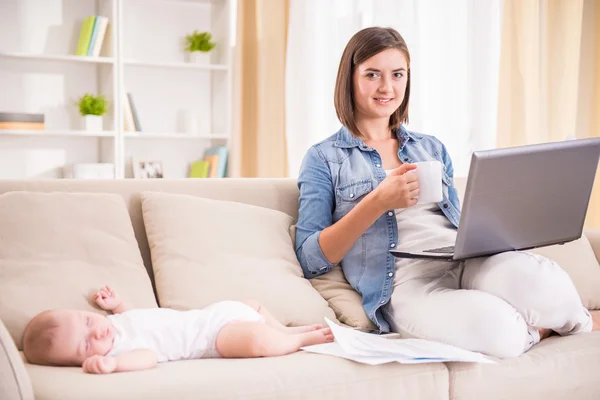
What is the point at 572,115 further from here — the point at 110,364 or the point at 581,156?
the point at 110,364

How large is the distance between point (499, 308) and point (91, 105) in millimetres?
3135

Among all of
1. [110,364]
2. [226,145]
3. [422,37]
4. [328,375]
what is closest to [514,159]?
[328,375]

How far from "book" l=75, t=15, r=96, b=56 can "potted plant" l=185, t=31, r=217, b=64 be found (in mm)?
602

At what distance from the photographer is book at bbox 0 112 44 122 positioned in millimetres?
3959

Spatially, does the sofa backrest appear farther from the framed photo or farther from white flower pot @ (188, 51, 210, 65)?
white flower pot @ (188, 51, 210, 65)

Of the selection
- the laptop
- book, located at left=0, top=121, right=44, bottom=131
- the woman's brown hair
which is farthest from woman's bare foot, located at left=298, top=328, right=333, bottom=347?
book, located at left=0, top=121, right=44, bottom=131

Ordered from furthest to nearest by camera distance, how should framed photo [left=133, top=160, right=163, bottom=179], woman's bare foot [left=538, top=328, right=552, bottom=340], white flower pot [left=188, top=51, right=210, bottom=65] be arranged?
1. white flower pot [left=188, top=51, right=210, bottom=65]
2. framed photo [left=133, top=160, right=163, bottom=179]
3. woman's bare foot [left=538, top=328, right=552, bottom=340]

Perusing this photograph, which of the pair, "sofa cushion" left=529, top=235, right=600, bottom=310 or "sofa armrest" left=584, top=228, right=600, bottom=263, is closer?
"sofa cushion" left=529, top=235, right=600, bottom=310

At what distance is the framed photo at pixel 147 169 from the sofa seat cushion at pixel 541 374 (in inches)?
123

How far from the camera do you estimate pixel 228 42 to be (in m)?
4.39

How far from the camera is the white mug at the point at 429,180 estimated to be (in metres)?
1.58

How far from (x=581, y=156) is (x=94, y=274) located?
3.59 feet

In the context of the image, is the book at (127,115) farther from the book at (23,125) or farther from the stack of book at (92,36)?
the book at (23,125)

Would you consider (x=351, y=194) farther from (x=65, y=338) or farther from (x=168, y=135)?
(x=168, y=135)
